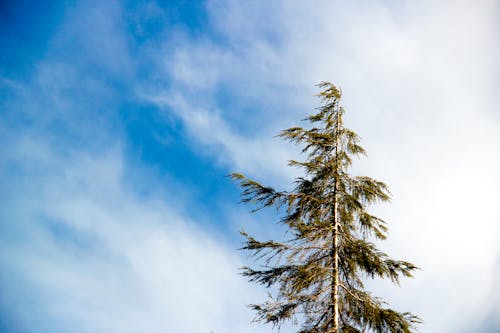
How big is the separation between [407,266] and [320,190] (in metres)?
3.11

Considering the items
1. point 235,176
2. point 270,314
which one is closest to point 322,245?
point 270,314

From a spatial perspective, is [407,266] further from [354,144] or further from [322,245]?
[354,144]

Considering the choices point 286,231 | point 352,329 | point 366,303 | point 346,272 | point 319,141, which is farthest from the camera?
point 319,141

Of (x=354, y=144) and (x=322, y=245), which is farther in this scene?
(x=354, y=144)

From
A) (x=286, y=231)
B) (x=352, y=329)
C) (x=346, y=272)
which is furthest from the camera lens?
(x=286, y=231)

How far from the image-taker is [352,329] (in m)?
7.45

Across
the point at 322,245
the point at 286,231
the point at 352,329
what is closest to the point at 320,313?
the point at 352,329

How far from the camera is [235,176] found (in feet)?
31.2

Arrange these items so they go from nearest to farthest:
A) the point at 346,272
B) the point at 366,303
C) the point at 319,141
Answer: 1. the point at 366,303
2. the point at 346,272
3. the point at 319,141

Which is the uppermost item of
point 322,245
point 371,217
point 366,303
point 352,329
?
point 371,217

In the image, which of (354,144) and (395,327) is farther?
(354,144)

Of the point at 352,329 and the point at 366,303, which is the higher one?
the point at 366,303

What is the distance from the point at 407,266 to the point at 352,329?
217 centimetres

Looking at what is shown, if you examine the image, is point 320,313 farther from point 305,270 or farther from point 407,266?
point 407,266
